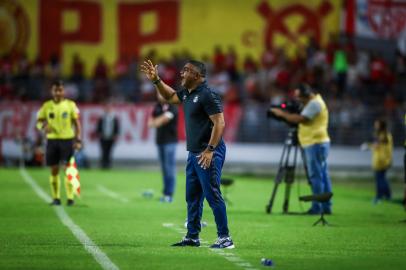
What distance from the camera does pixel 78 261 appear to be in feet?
37.4

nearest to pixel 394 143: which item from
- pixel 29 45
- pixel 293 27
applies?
pixel 293 27

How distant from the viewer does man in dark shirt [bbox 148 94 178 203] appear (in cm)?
2192

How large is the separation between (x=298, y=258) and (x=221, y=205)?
1.22 metres

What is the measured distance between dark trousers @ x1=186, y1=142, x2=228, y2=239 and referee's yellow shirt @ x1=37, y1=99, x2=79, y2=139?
7.16 m

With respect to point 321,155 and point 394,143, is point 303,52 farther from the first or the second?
point 321,155

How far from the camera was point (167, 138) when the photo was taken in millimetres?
22125

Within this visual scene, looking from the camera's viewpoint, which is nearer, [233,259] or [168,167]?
[233,259]

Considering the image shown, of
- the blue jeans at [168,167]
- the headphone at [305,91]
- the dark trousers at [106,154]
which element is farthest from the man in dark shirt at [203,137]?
the dark trousers at [106,154]

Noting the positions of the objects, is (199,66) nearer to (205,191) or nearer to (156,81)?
(156,81)

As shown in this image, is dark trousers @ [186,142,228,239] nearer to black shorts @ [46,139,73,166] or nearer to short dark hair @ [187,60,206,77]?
short dark hair @ [187,60,206,77]

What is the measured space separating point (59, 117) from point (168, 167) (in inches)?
124

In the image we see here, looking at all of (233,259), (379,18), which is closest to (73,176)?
(233,259)

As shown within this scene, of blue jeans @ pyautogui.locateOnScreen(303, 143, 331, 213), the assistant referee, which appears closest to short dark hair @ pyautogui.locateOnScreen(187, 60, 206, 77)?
blue jeans @ pyautogui.locateOnScreen(303, 143, 331, 213)

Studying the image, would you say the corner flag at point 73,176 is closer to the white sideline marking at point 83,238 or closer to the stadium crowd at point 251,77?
the white sideline marking at point 83,238
